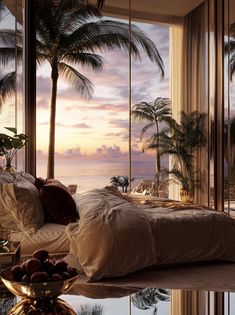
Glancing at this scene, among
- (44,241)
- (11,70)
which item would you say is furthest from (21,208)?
(11,70)

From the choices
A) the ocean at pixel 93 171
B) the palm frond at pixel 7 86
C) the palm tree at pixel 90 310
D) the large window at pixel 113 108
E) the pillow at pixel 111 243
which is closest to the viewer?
the palm tree at pixel 90 310

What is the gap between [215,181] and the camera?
6.55m

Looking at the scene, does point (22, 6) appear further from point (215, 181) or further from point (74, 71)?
point (215, 181)

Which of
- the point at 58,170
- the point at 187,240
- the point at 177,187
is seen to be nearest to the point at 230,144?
the point at 177,187

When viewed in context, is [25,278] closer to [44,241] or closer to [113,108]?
[44,241]

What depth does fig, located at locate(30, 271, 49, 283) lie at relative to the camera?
1269 millimetres

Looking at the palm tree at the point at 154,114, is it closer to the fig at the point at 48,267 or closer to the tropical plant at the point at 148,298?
the tropical plant at the point at 148,298

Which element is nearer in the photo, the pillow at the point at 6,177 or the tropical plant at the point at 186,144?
the pillow at the point at 6,177

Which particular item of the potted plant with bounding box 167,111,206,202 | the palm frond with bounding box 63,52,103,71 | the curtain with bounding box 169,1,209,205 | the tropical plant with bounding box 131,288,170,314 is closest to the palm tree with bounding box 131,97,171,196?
the curtain with bounding box 169,1,209,205

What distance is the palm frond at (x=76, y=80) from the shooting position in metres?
6.85

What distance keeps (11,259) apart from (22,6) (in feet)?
16.1

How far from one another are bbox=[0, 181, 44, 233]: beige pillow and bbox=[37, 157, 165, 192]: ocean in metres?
4.06

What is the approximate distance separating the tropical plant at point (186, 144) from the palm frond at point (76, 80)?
154cm

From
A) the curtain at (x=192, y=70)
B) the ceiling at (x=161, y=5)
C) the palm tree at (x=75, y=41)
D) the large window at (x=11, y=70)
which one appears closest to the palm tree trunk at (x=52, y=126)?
the palm tree at (x=75, y=41)
